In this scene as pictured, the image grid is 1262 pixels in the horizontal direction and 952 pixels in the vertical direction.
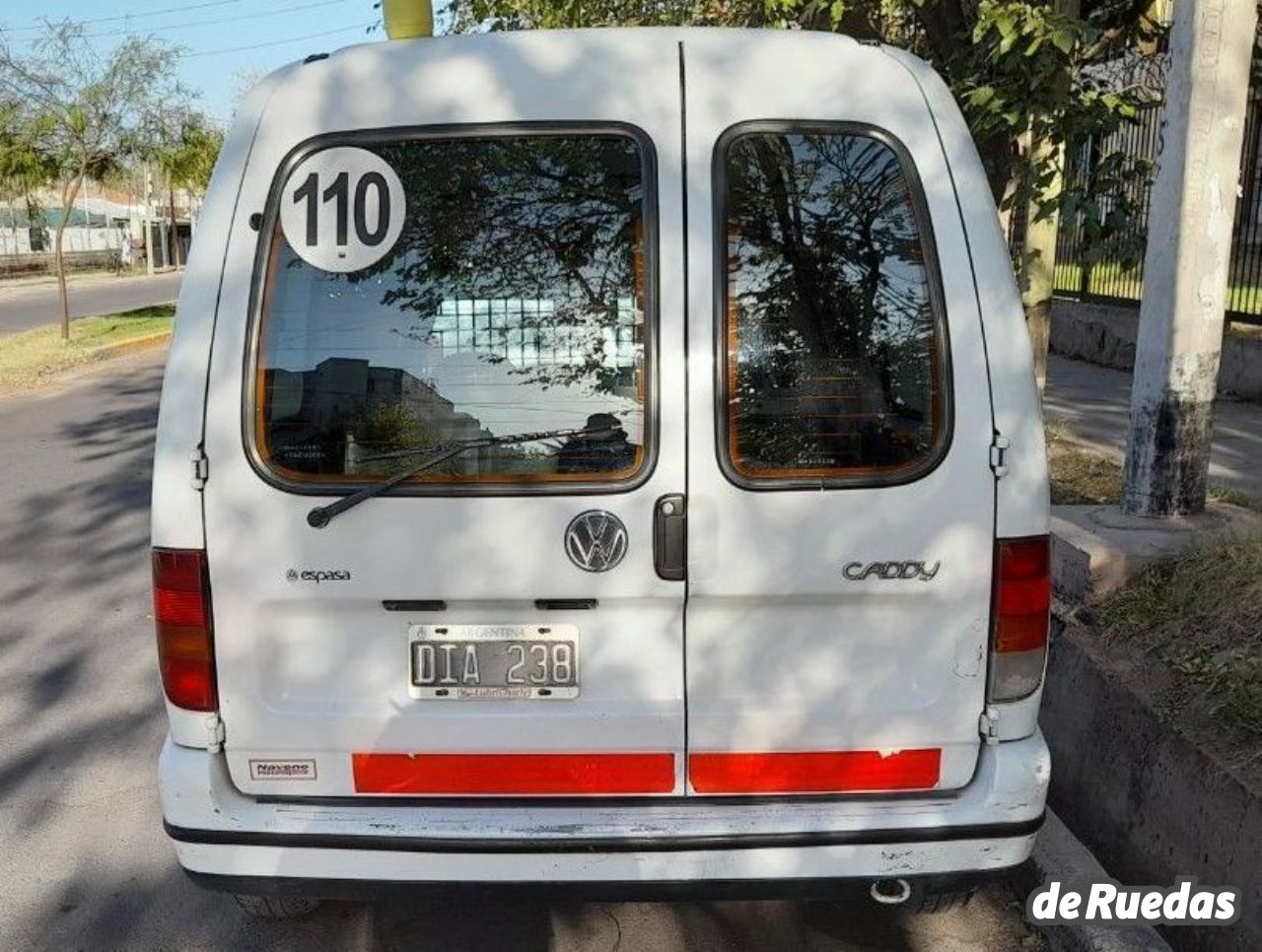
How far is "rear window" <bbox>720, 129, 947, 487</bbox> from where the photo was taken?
244cm

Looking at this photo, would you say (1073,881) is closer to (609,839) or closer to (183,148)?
(609,839)

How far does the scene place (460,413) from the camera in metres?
2.48

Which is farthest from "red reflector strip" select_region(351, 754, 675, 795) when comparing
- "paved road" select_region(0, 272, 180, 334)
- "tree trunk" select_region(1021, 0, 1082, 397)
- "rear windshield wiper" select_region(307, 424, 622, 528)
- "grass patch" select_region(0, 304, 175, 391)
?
"paved road" select_region(0, 272, 180, 334)

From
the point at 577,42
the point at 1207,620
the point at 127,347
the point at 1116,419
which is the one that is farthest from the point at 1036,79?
the point at 127,347

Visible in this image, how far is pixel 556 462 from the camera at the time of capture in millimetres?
2449

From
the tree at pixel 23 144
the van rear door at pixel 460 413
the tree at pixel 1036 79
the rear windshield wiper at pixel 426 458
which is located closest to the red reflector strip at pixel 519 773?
the van rear door at pixel 460 413

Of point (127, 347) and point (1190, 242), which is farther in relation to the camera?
point (127, 347)

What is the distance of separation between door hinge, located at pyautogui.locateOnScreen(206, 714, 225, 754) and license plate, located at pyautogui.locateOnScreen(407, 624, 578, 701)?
0.45 m

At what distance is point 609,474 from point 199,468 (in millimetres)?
866

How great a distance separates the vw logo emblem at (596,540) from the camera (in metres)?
2.40

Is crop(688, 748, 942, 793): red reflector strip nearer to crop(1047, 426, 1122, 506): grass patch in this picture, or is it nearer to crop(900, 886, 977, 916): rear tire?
crop(900, 886, 977, 916): rear tire

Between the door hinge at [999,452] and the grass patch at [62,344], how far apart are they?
1457 centimetres

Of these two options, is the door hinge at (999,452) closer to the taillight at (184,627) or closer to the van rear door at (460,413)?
the van rear door at (460,413)

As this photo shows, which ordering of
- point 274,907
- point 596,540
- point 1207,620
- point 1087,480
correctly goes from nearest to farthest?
point 596,540 → point 274,907 → point 1207,620 → point 1087,480
